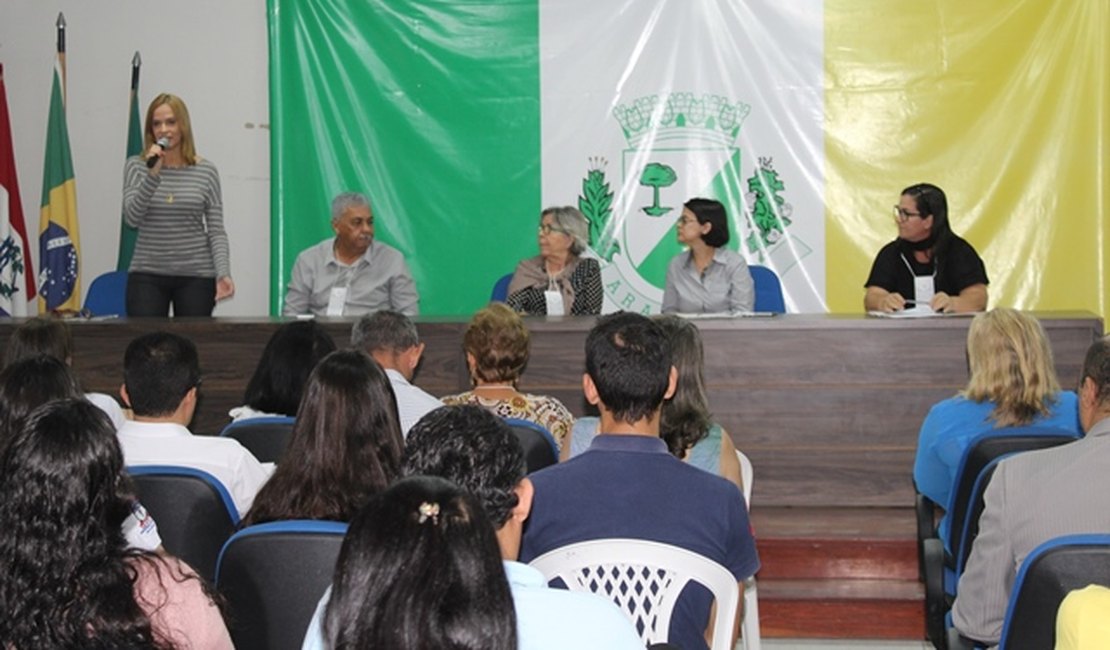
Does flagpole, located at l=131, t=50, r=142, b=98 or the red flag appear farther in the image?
flagpole, located at l=131, t=50, r=142, b=98

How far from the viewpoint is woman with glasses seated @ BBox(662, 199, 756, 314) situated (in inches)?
220

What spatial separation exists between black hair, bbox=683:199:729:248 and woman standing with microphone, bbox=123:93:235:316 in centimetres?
193

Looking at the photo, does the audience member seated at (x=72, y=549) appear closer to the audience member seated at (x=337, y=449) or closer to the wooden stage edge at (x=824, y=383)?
the audience member seated at (x=337, y=449)

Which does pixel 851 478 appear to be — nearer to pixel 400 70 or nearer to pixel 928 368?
pixel 928 368

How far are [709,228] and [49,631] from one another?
14.1 ft

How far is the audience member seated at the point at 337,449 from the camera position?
96.3 inches

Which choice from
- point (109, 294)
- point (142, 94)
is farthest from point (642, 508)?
point (142, 94)

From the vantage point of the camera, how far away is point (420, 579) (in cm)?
124

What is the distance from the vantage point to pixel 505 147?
6.58m

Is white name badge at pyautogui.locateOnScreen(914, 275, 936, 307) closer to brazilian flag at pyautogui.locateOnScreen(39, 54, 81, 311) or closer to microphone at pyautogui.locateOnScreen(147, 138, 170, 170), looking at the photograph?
microphone at pyautogui.locateOnScreen(147, 138, 170, 170)

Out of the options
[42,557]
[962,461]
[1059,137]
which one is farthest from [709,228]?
[42,557]

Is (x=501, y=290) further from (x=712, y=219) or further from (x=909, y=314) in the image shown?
(x=909, y=314)

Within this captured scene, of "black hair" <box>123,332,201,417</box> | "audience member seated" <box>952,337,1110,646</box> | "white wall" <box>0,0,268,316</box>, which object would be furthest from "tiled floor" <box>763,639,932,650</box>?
"white wall" <box>0,0,268,316</box>

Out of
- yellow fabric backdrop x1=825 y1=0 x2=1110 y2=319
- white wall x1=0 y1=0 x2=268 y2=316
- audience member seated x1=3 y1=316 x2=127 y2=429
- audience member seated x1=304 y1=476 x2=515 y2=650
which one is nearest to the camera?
audience member seated x1=304 y1=476 x2=515 y2=650
